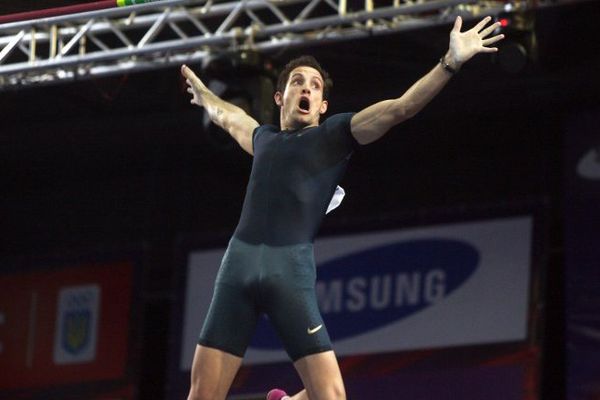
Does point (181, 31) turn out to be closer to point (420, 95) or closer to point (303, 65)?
point (303, 65)

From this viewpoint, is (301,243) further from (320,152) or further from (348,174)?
(348,174)

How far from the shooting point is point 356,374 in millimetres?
10414

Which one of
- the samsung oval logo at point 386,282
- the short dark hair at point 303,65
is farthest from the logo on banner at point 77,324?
the short dark hair at point 303,65

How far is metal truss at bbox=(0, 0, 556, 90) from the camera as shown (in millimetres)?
8344

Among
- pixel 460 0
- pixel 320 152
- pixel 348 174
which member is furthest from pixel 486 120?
pixel 320 152

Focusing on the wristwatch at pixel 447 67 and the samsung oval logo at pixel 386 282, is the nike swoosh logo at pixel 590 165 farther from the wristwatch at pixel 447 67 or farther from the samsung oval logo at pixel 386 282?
the wristwatch at pixel 447 67

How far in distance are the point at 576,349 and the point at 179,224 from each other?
396cm

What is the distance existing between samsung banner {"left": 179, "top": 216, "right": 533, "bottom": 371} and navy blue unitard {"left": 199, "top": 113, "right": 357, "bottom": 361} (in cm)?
493

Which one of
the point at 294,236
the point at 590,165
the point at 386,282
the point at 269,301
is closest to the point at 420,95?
the point at 294,236

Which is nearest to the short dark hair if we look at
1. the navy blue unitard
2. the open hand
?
the navy blue unitard

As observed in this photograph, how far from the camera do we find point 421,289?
10406 millimetres

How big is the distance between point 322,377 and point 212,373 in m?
0.42

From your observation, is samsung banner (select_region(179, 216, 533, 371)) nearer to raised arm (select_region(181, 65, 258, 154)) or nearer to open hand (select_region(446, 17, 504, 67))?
raised arm (select_region(181, 65, 258, 154))

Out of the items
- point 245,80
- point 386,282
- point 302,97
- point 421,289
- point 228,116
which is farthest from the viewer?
point 386,282
